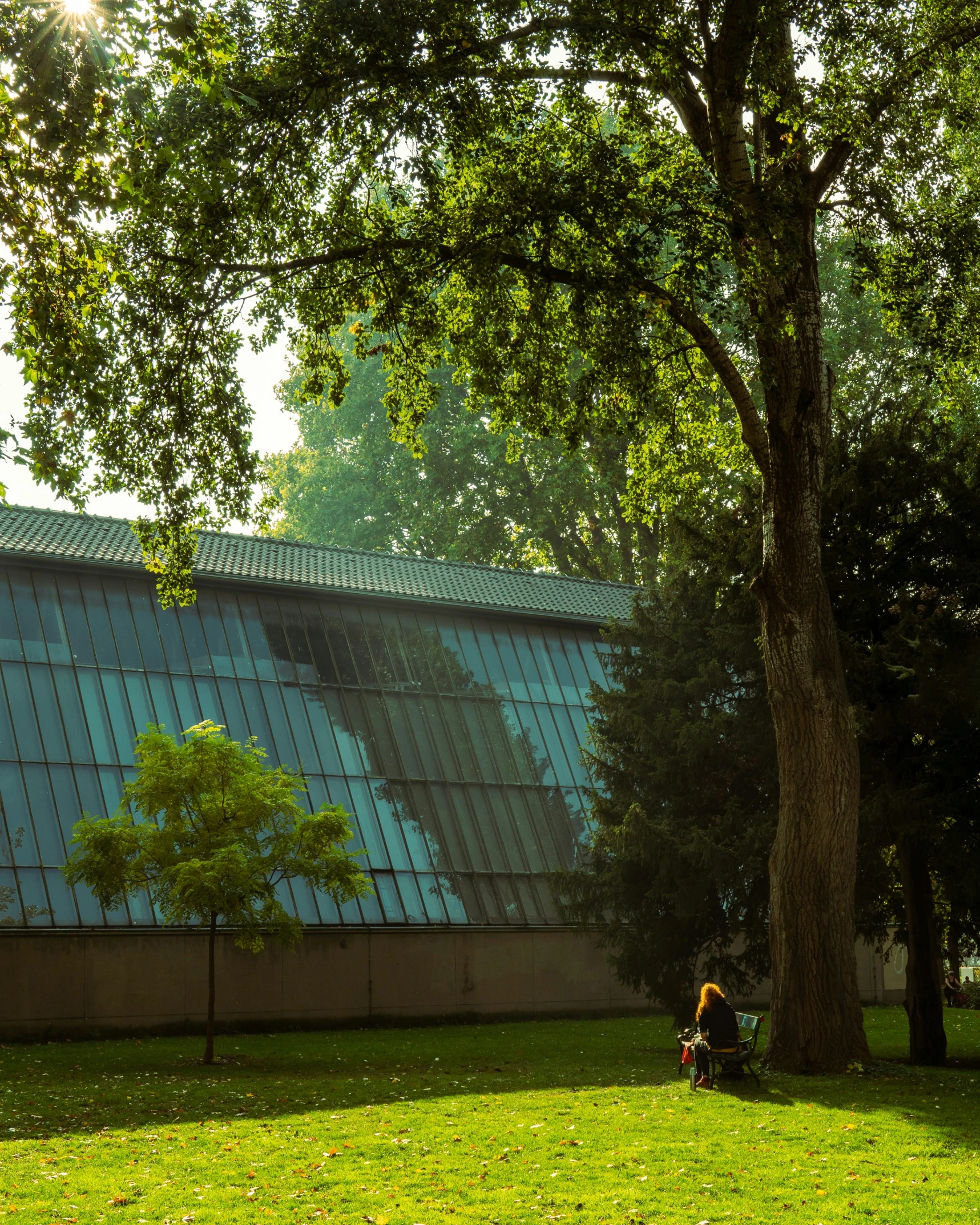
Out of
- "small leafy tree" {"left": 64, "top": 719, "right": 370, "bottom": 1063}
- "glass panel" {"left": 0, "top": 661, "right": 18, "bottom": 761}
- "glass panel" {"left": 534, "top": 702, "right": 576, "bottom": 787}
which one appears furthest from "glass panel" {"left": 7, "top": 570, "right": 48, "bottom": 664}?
"glass panel" {"left": 534, "top": 702, "right": 576, "bottom": 787}

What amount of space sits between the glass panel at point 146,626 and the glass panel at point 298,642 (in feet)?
9.73

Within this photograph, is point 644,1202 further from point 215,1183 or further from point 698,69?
point 698,69

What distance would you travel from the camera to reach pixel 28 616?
25438 mm

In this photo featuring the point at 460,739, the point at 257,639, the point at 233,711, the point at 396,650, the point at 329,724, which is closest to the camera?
the point at 233,711

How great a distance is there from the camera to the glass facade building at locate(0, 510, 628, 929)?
23891 millimetres

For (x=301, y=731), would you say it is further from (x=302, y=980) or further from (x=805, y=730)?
(x=805, y=730)

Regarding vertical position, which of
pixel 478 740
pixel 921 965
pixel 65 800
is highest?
pixel 65 800

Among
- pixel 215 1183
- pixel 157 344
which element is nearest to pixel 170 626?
pixel 157 344

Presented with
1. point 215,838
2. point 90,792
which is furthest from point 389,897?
point 215,838

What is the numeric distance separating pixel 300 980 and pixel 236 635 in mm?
7720

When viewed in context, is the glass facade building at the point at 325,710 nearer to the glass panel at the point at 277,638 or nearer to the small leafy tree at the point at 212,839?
the glass panel at the point at 277,638

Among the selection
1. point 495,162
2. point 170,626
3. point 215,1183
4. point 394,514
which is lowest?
point 215,1183

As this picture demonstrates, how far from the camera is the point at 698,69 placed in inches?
615

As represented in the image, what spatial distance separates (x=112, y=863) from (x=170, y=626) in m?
9.85
